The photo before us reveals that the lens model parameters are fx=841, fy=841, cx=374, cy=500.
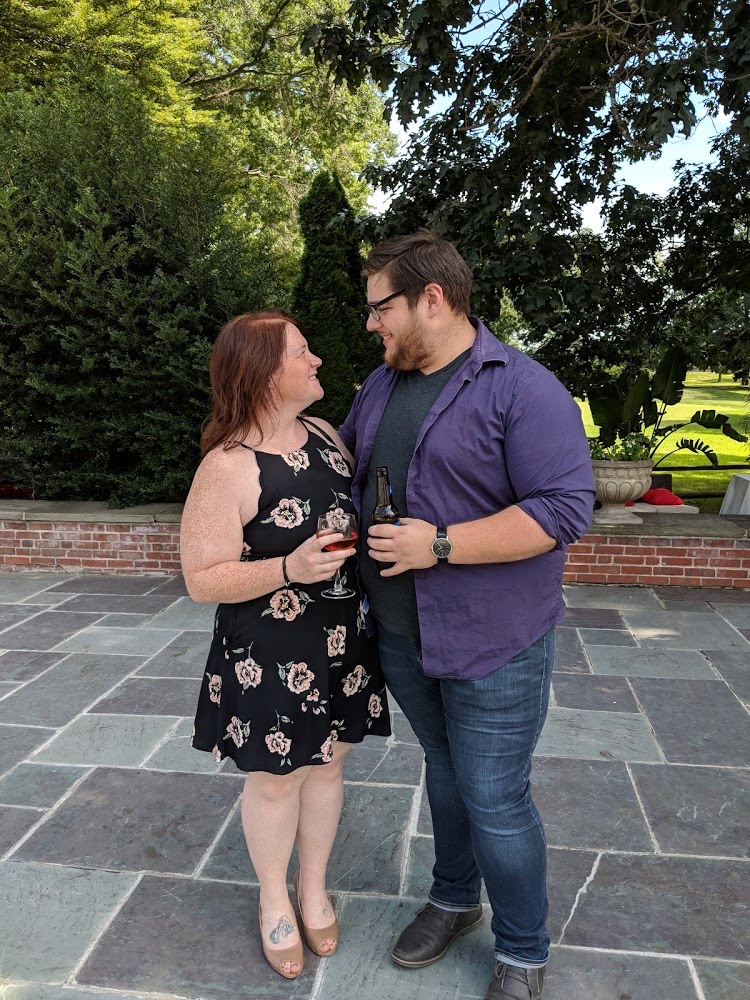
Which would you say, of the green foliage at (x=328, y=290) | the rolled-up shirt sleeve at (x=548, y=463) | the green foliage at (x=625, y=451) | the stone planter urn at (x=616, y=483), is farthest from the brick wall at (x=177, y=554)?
the rolled-up shirt sleeve at (x=548, y=463)

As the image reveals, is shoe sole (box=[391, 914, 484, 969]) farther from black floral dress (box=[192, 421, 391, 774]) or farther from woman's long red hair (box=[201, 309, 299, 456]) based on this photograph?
woman's long red hair (box=[201, 309, 299, 456])

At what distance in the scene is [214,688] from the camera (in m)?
2.23

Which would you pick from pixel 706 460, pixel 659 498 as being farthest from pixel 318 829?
pixel 706 460

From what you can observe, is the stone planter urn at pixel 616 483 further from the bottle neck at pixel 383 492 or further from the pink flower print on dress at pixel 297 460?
the bottle neck at pixel 383 492

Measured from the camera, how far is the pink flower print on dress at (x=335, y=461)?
2197 millimetres

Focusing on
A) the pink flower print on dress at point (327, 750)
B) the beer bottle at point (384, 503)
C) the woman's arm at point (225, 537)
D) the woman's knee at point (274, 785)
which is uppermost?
the beer bottle at point (384, 503)

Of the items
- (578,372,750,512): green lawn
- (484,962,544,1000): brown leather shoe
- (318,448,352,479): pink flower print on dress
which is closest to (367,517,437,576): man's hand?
(318,448,352,479): pink flower print on dress

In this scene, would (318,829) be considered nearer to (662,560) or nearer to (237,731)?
(237,731)

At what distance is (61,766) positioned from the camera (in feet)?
11.6

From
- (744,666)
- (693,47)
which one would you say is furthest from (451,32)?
(744,666)

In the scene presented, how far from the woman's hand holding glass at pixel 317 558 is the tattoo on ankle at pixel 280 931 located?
1.06 m

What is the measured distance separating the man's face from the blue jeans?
0.69m

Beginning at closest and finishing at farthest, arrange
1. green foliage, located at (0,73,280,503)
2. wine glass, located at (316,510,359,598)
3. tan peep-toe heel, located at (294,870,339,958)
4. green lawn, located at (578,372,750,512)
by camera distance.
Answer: wine glass, located at (316,510,359,598) < tan peep-toe heel, located at (294,870,339,958) < green foliage, located at (0,73,280,503) < green lawn, located at (578,372,750,512)

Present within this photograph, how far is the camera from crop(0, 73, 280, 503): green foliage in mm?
6582
